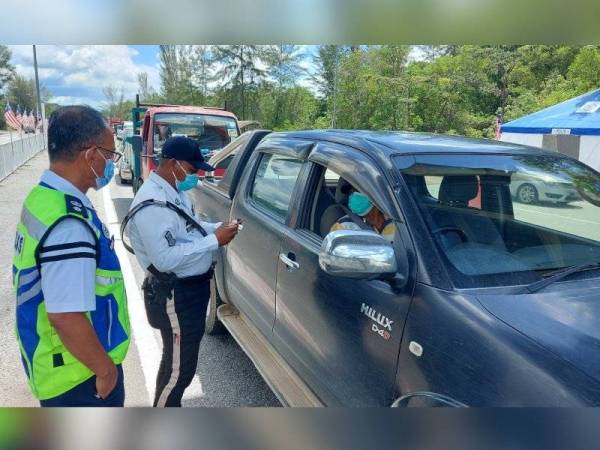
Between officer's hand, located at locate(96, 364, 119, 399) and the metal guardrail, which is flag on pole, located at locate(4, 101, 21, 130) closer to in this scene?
the metal guardrail

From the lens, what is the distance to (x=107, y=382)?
1.72 meters

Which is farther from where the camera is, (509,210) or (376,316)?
(509,210)

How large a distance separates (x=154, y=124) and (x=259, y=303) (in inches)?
300

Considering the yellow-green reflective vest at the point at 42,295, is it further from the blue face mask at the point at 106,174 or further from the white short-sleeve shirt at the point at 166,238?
the white short-sleeve shirt at the point at 166,238

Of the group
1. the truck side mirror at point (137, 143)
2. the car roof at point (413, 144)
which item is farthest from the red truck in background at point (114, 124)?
the car roof at point (413, 144)

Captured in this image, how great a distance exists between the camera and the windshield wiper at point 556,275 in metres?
1.82

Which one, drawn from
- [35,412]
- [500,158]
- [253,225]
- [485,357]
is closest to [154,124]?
[253,225]

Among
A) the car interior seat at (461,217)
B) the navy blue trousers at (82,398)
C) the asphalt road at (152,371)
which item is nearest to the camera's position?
the navy blue trousers at (82,398)

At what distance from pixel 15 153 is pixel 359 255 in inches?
816

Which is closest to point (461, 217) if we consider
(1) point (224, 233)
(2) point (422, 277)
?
(2) point (422, 277)

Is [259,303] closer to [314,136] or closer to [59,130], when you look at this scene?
[314,136]

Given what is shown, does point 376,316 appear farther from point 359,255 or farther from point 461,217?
point 461,217

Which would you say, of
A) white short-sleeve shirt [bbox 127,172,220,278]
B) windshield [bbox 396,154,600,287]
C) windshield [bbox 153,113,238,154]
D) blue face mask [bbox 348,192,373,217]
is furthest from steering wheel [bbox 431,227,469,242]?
Answer: windshield [bbox 153,113,238,154]

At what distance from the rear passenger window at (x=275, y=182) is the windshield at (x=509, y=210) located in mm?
978
